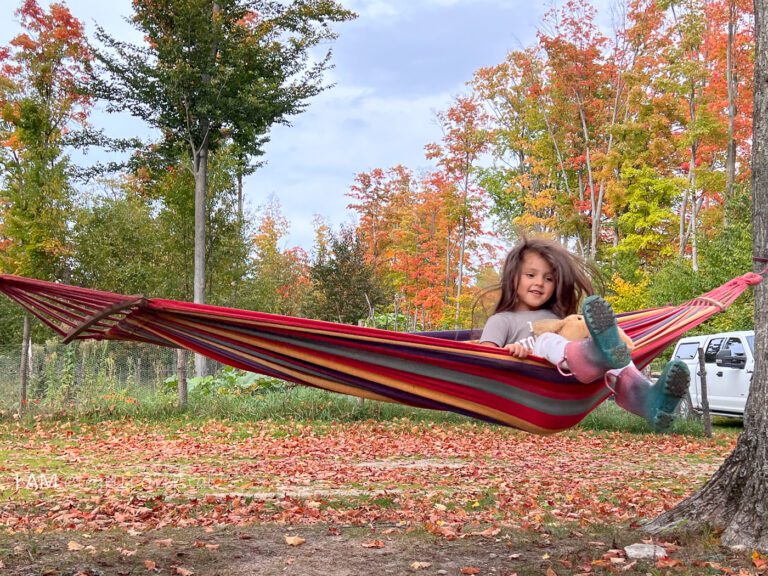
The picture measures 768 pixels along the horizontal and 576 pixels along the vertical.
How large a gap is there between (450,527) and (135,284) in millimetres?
10556

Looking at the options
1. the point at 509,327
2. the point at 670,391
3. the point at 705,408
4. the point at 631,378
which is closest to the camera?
the point at 670,391

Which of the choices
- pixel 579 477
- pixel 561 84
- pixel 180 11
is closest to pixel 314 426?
pixel 579 477

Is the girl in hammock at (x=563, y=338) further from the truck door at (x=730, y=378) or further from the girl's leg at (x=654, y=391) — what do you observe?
the truck door at (x=730, y=378)

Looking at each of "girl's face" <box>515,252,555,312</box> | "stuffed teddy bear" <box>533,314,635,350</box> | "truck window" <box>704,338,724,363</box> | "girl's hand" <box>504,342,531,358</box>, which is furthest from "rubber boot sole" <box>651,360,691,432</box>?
"truck window" <box>704,338,724,363</box>

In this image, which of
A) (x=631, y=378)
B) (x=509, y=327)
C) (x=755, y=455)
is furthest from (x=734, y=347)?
(x=631, y=378)

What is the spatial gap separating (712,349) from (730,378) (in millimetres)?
561

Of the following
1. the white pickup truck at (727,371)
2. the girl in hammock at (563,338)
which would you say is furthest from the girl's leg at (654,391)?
the white pickup truck at (727,371)

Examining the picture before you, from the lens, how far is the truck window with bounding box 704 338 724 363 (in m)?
8.04

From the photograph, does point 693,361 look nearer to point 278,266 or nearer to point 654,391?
point 654,391

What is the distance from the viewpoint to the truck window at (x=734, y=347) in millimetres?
7785

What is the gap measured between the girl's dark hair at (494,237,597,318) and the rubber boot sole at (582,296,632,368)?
0.67 metres

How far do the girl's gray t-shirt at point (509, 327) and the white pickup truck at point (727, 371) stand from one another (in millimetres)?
5618

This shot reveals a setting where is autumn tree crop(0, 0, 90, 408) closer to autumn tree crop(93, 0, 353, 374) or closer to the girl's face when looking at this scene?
autumn tree crop(93, 0, 353, 374)

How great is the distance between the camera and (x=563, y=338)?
2.34 metres
